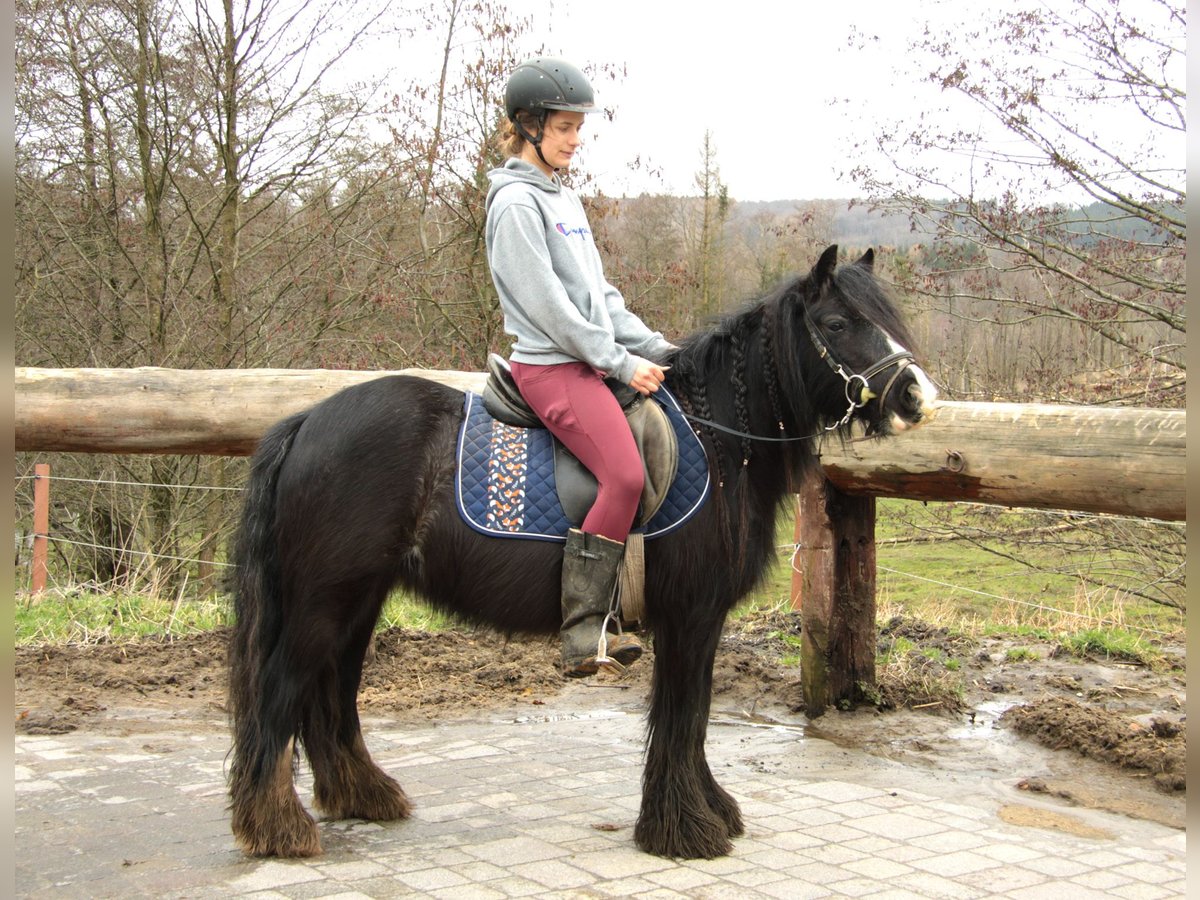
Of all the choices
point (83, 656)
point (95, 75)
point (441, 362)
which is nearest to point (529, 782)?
point (83, 656)

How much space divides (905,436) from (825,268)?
1.59 m

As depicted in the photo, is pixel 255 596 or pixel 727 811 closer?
pixel 255 596

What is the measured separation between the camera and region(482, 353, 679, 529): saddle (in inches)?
162

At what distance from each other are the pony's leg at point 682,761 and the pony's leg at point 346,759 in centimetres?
106

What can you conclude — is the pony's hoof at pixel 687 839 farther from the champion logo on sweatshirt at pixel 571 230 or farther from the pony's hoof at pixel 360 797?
the champion logo on sweatshirt at pixel 571 230

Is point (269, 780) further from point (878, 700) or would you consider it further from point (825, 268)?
point (878, 700)

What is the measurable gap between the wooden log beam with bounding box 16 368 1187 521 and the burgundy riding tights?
42.6 inches

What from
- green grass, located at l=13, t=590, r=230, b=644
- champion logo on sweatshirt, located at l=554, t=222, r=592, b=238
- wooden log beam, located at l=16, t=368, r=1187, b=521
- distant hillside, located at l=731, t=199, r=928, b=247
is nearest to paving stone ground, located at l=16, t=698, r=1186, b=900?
wooden log beam, located at l=16, t=368, r=1187, b=521

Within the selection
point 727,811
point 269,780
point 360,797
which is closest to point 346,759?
point 360,797

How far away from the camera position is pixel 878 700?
6027 mm

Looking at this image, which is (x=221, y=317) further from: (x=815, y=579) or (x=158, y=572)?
(x=815, y=579)

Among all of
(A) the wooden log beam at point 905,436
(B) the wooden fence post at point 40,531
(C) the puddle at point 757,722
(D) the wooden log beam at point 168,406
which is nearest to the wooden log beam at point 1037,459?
(A) the wooden log beam at point 905,436

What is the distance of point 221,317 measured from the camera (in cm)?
1177

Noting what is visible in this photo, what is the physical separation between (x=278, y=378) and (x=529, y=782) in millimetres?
2539
